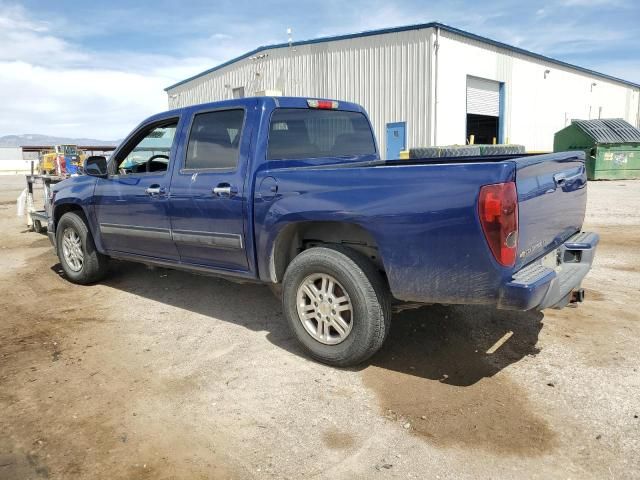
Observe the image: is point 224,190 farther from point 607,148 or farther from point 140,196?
point 607,148

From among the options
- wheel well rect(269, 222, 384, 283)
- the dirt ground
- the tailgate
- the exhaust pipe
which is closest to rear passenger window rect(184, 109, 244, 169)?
wheel well rect(269, 222, 384, 283)

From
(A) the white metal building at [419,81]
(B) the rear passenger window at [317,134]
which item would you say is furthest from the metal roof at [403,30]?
(B) the rear passenger window at [317,134]

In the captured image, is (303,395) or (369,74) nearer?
(303,395)

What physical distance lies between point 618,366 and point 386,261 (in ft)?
6.06

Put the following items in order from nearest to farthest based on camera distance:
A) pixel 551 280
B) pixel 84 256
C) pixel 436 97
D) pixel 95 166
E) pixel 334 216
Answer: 1. pixel 551 280
2. pixel 334 216
3. pixel 95 166
4. pixel 84 256
5. pixel 436 97

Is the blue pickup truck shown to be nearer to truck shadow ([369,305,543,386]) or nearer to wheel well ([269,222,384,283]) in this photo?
wheel well ([269,222,384,283])

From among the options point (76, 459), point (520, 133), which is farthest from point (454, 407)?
point (520, 133)

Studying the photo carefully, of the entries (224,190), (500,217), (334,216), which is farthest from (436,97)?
(500,217)

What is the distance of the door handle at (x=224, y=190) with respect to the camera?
4012mm

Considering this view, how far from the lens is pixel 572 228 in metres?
4.00

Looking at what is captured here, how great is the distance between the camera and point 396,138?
67.4ft

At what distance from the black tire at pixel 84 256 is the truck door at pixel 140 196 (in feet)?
1.19

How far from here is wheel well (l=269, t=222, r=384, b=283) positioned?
3.64 meters

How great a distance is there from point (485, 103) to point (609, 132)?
515 centimetres
